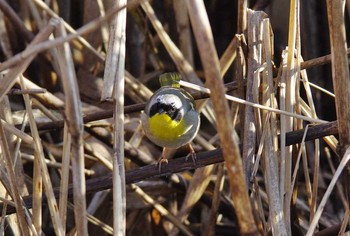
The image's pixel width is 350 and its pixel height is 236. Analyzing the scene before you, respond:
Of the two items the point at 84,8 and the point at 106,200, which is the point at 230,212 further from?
the point at 84,8

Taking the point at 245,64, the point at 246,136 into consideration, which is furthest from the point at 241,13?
the point at 246,136

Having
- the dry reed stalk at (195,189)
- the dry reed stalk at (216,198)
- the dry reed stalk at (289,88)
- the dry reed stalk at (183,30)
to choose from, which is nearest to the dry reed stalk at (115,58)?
the dry reed stalk at (289,88)

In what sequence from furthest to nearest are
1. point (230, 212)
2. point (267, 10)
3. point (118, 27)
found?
point (267, 10) → point (230, 212) → point (118, 27)

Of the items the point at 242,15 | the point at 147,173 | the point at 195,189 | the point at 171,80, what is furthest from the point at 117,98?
the point at 195,189

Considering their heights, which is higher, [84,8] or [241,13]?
[84,8]

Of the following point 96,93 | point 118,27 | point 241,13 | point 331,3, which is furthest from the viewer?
point 96,93

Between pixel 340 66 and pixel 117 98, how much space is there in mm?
736

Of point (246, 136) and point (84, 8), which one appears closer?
point (246, 136)

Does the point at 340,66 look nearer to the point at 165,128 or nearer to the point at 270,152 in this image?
the point at 270,152

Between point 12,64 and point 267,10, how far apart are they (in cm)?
275

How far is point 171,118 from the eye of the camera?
319 cm

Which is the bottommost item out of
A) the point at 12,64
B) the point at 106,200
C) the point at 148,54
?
the point at 12,64

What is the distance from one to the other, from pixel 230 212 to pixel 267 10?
1321 millimetres

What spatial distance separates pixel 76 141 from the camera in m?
1.80
